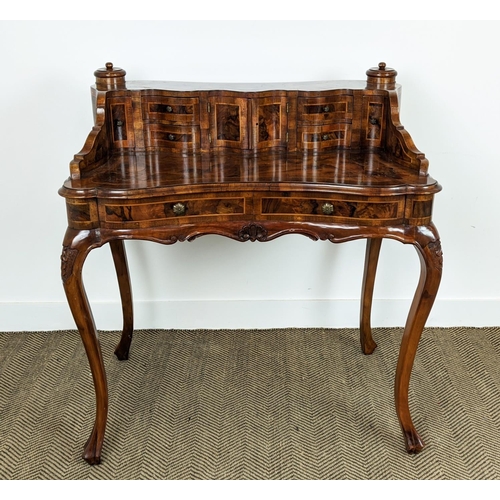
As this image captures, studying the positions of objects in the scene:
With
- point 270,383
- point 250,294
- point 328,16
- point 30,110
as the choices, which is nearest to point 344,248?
point 250,294

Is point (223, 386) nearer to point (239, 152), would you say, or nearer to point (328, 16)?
point (239, 152)

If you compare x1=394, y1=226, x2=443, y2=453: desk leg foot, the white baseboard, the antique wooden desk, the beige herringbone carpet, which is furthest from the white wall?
x1=394, y1=226, x2=443, y2=453: desk leg foot

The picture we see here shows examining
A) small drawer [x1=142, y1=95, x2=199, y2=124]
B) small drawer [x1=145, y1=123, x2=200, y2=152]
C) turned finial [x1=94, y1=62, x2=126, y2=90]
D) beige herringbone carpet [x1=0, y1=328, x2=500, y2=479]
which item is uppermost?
turned finial [x1=94, y1=62, x2=126, y2=90]

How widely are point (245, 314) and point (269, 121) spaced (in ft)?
3.53

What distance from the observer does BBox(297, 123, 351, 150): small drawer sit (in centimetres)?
248

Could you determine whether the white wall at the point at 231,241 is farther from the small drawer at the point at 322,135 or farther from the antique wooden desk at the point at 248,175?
the small drawer at the point at 322,135

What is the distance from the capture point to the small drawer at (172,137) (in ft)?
8.11

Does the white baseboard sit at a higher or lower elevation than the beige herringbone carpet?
higher

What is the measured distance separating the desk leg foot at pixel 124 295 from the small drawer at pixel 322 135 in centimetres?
88

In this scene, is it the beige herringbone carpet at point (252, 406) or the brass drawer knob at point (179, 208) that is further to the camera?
the beige herringbone carpet at point (252, 406)

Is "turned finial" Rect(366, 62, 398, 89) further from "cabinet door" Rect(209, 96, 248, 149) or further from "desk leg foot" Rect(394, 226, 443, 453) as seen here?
"desk leg foot" Rect(394, 226, 443, 453)

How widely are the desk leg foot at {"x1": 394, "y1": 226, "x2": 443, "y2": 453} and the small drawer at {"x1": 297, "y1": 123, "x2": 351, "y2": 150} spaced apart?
1.82 feet

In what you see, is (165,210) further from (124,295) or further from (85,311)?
(124,295)

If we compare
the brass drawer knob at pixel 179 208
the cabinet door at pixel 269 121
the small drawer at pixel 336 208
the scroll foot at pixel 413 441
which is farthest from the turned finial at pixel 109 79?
the scroll foot at pixel 413 441
